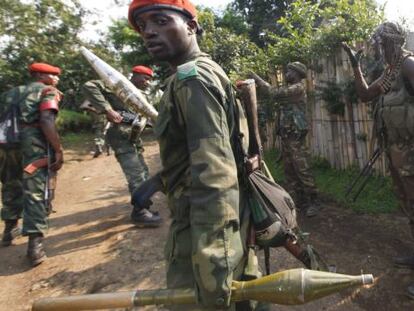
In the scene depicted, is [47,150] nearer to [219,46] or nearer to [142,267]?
→ [142,267]

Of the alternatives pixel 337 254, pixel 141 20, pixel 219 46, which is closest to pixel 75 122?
pixel 219 46

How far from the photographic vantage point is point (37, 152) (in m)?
4.07

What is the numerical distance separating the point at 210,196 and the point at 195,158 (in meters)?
0.14

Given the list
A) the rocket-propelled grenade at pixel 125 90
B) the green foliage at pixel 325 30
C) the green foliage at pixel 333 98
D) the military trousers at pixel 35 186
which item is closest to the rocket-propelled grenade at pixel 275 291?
the rocket-propelled grenade at pixel 125 90

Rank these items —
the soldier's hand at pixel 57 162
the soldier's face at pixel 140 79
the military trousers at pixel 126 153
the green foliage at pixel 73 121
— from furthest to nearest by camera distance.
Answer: the green foliage at pixel 73 121
the soldier's face at pixel 140 79
the military trousers at pixel 126 153
the soldier's hand at pixel 57 162

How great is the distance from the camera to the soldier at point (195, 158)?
4.42 feet

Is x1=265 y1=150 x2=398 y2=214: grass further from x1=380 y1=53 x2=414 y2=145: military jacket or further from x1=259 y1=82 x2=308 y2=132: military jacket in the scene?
x1=380 y1=53 x2=414 y2=145: military jacket

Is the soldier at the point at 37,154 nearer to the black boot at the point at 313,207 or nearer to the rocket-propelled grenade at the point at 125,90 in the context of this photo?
the rocket-propelled grenade at the point at 125,90

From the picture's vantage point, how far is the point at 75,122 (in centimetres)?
1348

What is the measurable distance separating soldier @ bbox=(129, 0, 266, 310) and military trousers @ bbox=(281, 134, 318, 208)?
132 inches

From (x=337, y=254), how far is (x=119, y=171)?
18.5 feet

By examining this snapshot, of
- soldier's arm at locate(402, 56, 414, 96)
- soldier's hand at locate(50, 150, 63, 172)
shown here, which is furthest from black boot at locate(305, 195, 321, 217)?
soldier's hand at locate(50, 150, 63, 172)

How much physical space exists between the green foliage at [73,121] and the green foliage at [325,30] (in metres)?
8.28


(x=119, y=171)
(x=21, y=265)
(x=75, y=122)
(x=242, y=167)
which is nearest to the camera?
(x=242, y=167)
